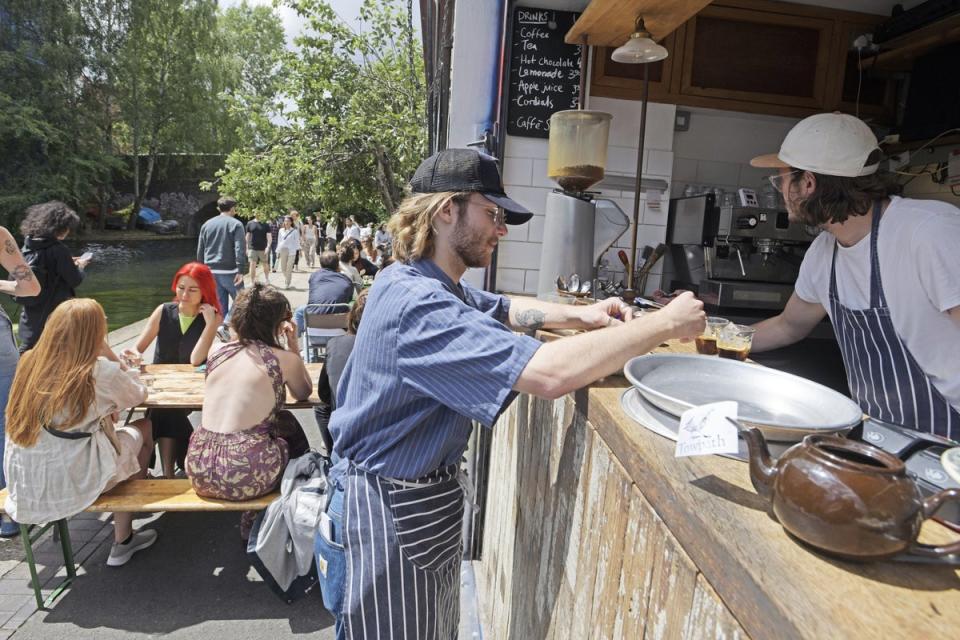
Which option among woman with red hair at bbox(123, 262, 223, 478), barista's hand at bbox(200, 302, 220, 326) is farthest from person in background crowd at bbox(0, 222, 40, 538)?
barista's hand at bbox(200, 302, 220, 326)

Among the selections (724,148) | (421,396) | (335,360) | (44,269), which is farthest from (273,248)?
(421,396)

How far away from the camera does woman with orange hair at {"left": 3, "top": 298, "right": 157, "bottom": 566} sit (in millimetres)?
2992

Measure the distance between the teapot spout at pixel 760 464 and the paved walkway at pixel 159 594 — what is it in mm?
2788

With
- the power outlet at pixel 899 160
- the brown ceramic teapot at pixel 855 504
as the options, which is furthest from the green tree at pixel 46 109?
the brown ceramic teapot at pixel 855 504

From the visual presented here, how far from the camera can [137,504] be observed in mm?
3158

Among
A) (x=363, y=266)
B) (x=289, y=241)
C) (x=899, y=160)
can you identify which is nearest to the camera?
(x=899, y=160)

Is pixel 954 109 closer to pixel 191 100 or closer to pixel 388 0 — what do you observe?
pixel 388 0

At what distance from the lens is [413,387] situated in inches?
59.3

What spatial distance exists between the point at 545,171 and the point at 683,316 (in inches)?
113

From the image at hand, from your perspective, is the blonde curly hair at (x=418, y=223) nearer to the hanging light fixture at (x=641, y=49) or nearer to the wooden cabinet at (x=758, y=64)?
the hanging light fixture at (x=641, y=49)

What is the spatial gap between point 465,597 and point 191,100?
31.9 meters

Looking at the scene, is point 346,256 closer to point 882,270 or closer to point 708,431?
point 882,270

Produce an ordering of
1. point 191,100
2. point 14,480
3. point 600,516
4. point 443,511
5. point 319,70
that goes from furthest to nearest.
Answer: point 191,100 < point 319,70 < point 14,480 < point 443,511 < point 600,516

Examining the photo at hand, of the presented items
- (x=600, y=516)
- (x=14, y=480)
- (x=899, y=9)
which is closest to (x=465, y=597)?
(x=600, y=516)
